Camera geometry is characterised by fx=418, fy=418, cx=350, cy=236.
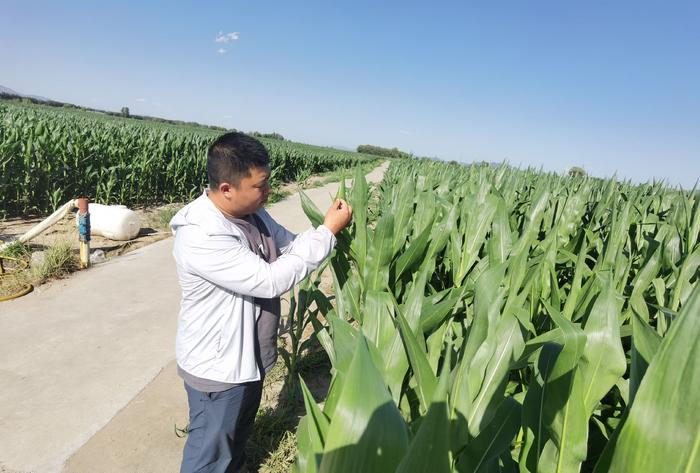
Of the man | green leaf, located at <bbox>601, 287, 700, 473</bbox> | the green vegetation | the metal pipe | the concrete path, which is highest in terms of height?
the green vegetation

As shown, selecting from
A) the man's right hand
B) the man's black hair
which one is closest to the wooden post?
the man's black hair

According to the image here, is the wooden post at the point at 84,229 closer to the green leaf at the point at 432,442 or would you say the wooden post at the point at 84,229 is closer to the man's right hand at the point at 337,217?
the man's right hand at the point at 337,217

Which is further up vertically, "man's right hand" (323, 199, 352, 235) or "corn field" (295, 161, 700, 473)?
"man's right hand" (323, 199, 352, 235)

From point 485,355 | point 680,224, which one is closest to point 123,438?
point 485,355

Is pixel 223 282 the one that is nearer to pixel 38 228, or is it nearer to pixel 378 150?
pixel 38 228

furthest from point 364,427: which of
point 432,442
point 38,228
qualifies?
point 38,228

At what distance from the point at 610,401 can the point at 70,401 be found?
3.08 metres

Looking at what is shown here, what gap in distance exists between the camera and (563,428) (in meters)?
0.75

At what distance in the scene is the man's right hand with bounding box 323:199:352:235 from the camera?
64.6 inches

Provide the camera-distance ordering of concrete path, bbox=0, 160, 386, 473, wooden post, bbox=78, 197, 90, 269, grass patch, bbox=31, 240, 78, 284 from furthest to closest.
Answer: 1. wooden post, bbox=78, 197, 90, 269
2. grass patch, bbox=31, 240, 78, 284
3. concrete path, bbox=0, 160, 386, 473

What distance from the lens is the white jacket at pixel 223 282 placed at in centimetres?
161

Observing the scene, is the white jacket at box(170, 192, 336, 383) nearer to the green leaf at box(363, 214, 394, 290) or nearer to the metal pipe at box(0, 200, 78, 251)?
the green leaf at box(363, 214, 394, 290)

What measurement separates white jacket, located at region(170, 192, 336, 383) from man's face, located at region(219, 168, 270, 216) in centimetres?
7

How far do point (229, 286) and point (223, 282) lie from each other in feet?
0.09
